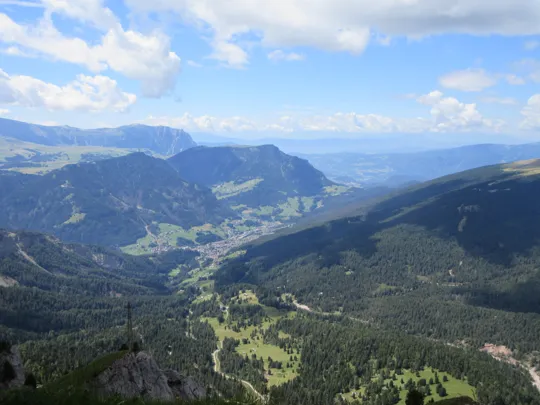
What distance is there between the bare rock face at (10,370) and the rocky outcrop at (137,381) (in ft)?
53.7

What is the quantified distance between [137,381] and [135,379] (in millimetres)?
638

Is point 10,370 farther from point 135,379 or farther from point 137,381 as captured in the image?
point 137,381

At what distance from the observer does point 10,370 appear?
9356 centimetres

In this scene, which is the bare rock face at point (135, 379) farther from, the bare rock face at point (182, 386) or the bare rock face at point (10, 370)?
the bare rock face at point (10, 370)

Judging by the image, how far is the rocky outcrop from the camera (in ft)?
286

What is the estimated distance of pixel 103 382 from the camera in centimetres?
8694

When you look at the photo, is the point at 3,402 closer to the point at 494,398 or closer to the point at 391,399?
the point at 391,399

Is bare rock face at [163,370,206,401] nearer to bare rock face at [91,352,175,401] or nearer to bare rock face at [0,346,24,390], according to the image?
bare rock face at [91,352,175,401]

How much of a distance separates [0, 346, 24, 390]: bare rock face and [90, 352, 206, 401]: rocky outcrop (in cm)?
1637

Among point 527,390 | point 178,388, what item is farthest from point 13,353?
point 527,390

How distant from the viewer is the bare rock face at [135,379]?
8712 centimetres

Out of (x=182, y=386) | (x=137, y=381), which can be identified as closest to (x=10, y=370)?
(x=137, y=381)


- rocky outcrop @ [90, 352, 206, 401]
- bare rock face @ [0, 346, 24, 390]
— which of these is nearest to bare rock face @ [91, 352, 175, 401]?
rocky outcrop @ [90, 352, 206, 401]

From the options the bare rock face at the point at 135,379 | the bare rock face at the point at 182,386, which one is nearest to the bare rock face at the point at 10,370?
the bare rock face at the point at 135,379
